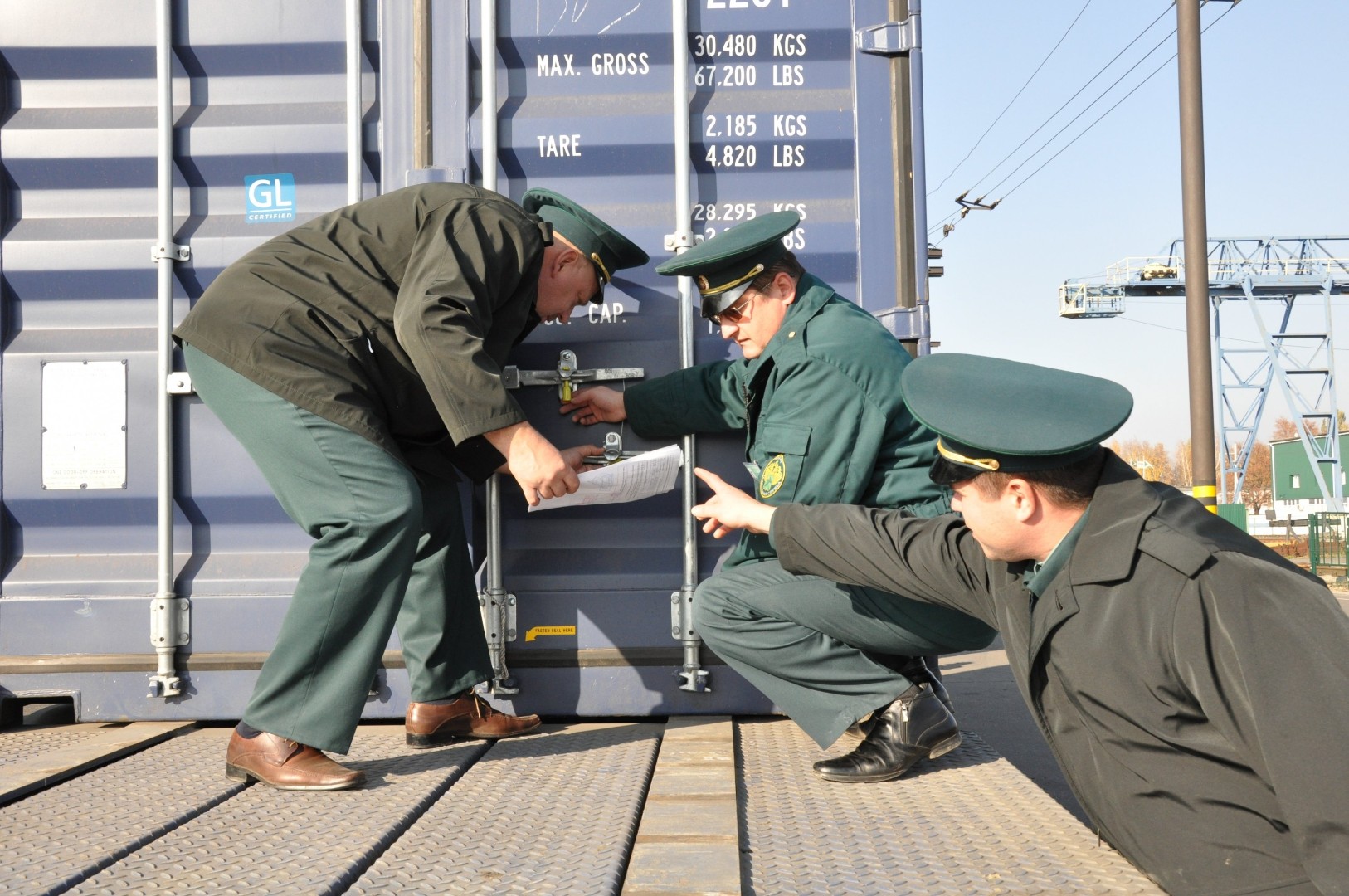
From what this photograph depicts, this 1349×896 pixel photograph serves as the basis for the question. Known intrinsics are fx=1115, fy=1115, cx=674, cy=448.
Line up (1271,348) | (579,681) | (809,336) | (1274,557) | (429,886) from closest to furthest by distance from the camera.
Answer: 1. (1274,557)
2. (429,886)
3. (809,336)
4. (579,681)
5. (1271,348)

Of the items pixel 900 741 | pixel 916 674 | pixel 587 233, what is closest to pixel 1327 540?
pixel 916 674

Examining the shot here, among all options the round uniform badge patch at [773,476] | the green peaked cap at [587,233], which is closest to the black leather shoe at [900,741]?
the round uniform badge patch at [773,476]

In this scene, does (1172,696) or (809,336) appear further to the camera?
(809,336)

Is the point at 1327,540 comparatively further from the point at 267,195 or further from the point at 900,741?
the point at 267,195

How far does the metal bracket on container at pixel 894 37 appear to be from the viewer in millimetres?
3172

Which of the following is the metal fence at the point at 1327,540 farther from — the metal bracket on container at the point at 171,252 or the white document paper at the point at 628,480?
the metal bracket on container at the point at 171,252

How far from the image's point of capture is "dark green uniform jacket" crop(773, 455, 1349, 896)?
53.1 inches

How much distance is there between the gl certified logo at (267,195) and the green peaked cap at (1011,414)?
207 centimetres

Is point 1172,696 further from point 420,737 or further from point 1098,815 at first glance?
point 420,737

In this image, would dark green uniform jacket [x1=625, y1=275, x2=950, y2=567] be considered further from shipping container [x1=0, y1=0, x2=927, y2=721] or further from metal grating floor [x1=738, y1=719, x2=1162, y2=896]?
metal grating floor [x1=738, y1=719, x2=1162, y2=896]

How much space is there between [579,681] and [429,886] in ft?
4.35

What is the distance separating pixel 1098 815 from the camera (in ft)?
6.10

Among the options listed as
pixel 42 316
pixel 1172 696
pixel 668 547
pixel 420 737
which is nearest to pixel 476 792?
pixel 420 737

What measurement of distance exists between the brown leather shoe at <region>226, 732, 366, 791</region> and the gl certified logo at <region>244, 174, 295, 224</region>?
1509 millimetres
